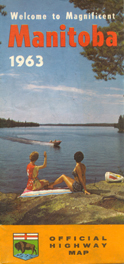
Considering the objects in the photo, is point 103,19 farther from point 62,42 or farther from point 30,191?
point 30,191

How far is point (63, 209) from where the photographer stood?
407cm

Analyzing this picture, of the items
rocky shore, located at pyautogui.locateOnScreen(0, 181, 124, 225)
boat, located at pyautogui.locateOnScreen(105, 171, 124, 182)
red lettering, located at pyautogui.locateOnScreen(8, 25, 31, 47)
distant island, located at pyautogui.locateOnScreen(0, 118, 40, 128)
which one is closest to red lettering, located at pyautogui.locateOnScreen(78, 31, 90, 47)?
red lettering, located at pyautogui.locateOnScreen(8, 25, 31, 47)

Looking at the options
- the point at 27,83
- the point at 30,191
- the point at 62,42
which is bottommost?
the point at 30,191

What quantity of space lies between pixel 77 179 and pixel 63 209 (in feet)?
1.90

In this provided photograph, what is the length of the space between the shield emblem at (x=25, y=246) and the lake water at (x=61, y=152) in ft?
2.56

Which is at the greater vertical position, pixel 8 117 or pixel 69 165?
pixel 8 117

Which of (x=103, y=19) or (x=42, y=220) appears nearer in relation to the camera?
(x=42, y=220)

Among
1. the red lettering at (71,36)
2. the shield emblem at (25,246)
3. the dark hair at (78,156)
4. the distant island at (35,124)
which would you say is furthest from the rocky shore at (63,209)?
the red lettering at (71,36)

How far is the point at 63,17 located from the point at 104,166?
113 inches

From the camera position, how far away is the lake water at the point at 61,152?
440cm

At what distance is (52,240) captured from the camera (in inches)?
161

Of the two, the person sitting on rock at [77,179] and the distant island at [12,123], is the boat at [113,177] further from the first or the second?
the distant island at [12,123]

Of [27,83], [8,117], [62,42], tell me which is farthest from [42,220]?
[62,42]

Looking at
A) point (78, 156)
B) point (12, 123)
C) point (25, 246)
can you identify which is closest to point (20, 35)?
point (12, 123)
